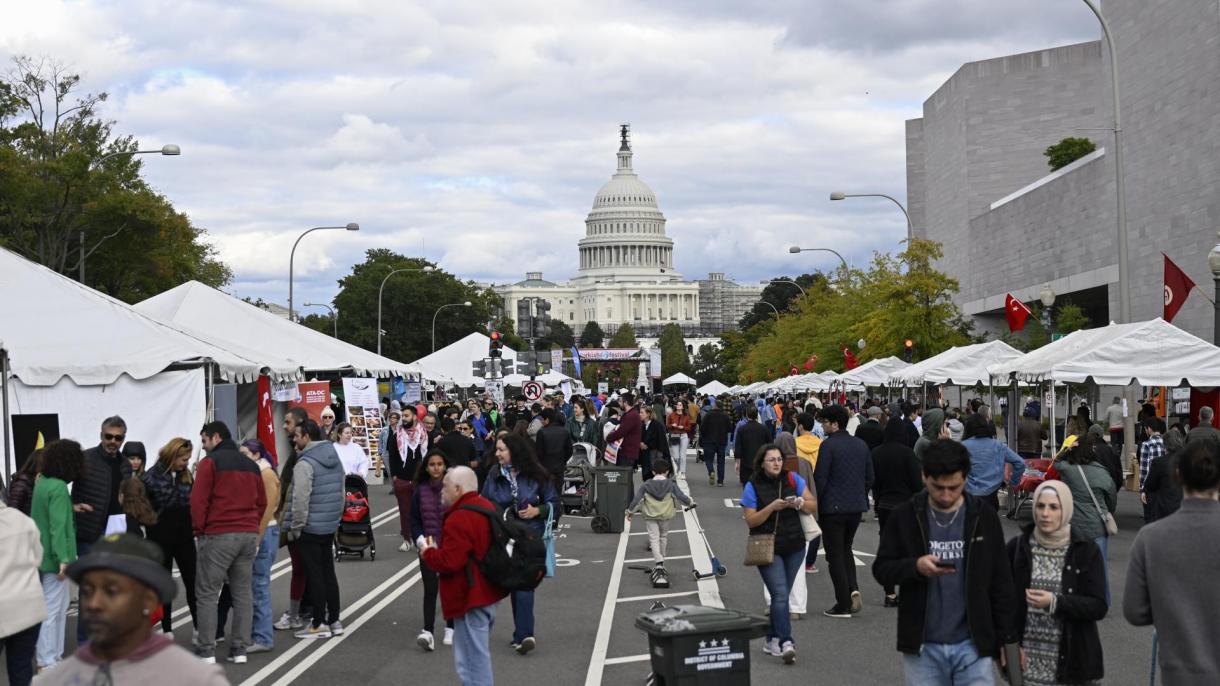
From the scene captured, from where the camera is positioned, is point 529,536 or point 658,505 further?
point 658,505

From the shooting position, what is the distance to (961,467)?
235 inches

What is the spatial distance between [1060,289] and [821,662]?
160ft

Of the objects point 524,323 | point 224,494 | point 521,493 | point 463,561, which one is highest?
point 524,323

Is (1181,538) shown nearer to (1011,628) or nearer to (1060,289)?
(1011,628)

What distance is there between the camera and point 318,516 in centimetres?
1098

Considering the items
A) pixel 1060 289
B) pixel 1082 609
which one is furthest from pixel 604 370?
pixel 1082 609

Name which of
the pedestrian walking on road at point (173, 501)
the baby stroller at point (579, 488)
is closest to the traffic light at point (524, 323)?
the baby stroller at point (579, 488)

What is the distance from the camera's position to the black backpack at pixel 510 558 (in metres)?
7.83

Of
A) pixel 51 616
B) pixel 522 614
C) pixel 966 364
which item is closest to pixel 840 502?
pixel 522 614

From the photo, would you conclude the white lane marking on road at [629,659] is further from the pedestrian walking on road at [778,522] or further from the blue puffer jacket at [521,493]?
the blue puffer jacket at [521,493]

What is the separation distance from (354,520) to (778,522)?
582cm

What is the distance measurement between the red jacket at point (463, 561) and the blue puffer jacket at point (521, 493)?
300 centimetres

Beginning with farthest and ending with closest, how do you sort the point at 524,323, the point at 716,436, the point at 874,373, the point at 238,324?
the point at 874,373 → the point at 524,323 → the point at 716,436 → the point at 238,324

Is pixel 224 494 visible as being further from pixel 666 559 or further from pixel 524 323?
pixel 524 323
